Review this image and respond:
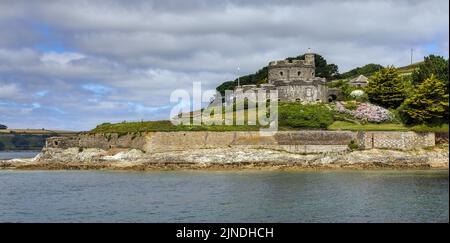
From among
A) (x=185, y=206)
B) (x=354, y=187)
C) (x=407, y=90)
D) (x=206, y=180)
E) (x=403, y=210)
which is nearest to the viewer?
(x=403, y=210)

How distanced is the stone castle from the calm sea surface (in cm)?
2233

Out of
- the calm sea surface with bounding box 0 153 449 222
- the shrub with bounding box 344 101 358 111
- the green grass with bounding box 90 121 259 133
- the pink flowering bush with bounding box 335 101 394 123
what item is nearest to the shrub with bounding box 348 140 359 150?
the calm sea surface with bounding box 0 153 449 222

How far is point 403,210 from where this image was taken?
2250cm

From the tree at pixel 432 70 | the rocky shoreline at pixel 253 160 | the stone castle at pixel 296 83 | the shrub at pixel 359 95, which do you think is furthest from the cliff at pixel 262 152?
the stone castle at pixel 296 83

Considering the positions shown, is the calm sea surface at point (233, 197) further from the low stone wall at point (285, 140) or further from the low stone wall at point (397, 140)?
the low stone wall at point (285, 140)

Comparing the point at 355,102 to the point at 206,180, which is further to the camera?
the point at 355,102

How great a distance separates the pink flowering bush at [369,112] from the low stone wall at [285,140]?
6.40 metres

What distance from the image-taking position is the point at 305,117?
50.2 metres

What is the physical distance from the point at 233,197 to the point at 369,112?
2877 cm

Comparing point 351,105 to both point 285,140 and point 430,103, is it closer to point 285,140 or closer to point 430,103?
point 430,103

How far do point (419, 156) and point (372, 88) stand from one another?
Answer: 14.9 m

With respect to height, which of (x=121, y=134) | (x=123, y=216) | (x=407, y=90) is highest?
(x=407, y=90)
